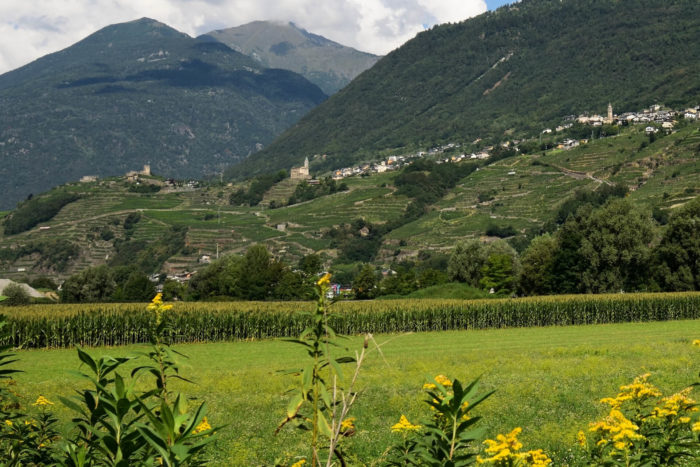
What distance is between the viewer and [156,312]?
165 inches

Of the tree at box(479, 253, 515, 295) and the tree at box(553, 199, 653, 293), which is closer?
the tree at box(553, 199, 653, 293)

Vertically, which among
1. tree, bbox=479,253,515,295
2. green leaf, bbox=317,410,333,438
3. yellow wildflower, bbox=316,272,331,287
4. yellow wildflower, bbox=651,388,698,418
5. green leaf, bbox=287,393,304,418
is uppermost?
yellow wildflower, bbox=316,272,331,287

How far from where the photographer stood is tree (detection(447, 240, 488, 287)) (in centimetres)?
8031

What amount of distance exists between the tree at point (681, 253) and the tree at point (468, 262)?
2041 centimetres

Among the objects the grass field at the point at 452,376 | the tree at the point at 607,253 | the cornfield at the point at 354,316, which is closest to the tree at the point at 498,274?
the tree at the point at 607,253

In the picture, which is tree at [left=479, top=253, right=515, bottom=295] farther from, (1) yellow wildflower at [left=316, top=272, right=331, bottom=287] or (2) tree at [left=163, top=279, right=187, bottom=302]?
(1) yellow wildflower at [left=316, top=272, right=331, bottom=287]

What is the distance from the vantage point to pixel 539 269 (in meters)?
72.8

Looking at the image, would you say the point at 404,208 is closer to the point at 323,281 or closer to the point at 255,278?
the point at 255,278

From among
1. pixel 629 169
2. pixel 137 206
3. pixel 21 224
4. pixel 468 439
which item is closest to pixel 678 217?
pixel 468 439

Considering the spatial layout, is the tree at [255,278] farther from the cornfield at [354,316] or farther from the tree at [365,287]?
the cornfield at [354,316]

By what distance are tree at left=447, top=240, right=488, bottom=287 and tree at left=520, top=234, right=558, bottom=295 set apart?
596 centimetres

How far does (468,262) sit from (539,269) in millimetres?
10204

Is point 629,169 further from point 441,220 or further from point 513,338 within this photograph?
point 513,338

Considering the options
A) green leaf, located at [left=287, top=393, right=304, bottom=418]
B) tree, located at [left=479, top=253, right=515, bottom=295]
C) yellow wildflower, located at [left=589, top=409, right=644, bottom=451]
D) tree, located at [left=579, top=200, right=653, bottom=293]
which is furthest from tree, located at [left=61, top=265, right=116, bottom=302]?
green leaf, located at [left=287, top=393, right=304, bottom=418]
